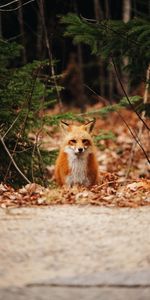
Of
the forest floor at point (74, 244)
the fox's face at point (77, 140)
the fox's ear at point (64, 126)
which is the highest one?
the fox's ear at point (64, 126)

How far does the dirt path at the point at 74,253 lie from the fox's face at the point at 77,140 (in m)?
2.37

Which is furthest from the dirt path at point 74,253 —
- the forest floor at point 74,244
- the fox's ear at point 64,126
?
the fox's ear at point 64,126

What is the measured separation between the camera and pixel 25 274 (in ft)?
15.2

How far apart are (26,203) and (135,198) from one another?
135cm

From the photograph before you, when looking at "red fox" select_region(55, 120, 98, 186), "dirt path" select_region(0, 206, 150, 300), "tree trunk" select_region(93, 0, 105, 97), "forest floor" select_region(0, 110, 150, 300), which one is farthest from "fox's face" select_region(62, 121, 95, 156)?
"tree trunk" select_region(93, 0, 105, 97)

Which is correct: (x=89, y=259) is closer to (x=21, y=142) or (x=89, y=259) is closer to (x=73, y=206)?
(x=73, y=206)

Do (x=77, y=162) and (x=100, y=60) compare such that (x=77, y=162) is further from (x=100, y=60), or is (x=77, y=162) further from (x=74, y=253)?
(x=100, y=60)

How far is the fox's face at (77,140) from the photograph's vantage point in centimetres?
899

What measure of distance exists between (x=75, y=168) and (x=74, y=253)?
404 cm

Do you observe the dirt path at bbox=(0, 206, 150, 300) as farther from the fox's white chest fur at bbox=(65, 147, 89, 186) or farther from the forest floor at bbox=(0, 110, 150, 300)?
the fox's white chest fur at bbox=(65, 147, 89, 186)

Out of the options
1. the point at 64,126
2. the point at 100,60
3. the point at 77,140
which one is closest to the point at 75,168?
the point at 77,140

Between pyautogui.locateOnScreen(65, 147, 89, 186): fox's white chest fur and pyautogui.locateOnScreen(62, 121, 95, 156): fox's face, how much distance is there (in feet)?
0.16

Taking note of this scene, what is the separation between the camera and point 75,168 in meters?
9.11

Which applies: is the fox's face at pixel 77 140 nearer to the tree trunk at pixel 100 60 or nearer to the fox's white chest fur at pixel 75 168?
the fox's white chest fur at pixel 75 168
